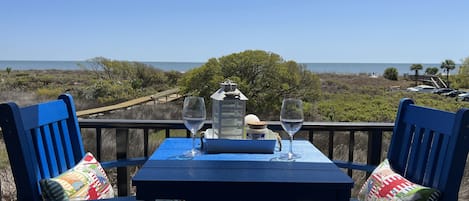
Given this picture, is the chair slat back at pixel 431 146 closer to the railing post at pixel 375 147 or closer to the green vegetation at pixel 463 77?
the railing post at pixel 375 147

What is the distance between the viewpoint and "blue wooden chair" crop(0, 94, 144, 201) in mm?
1422

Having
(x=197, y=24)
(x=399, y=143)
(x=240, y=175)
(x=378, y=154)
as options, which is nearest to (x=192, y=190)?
(x=240, y=175)

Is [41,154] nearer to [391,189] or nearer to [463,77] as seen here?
[391,189]

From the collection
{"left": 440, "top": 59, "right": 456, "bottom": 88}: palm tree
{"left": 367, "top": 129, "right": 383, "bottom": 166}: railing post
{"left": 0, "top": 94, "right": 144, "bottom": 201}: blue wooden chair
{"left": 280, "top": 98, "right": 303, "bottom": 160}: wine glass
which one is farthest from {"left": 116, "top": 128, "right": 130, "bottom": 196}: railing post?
{"left": 440, "top": 59, "right": 456, "bottom": 88}: palm tree

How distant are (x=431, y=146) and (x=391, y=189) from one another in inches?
10.6

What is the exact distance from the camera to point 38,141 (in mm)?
1619

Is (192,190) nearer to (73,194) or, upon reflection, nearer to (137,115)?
(73,194)

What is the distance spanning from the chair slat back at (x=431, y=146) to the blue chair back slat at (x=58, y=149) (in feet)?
5.40

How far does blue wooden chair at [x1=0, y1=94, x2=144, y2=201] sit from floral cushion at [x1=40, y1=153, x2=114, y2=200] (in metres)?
0.05

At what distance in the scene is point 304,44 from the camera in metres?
20.0

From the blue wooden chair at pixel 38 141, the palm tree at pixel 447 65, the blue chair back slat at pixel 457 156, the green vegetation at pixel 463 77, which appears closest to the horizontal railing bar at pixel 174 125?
the blue wooden chair at pixel 38 141

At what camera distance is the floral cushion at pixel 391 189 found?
148cm

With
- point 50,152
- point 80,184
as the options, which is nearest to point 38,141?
point 50,152

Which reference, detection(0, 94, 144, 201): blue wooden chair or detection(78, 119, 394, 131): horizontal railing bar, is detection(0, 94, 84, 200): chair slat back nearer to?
detection(0, 94, 144, 201): blue wooden chair
